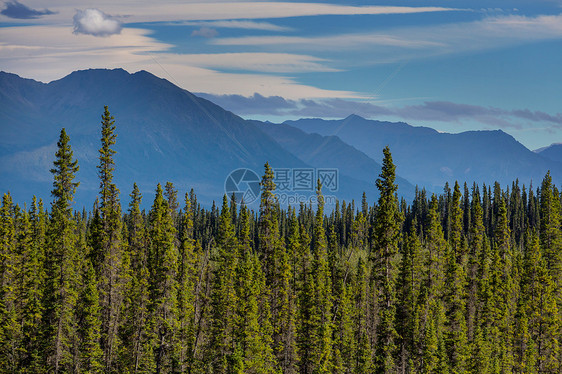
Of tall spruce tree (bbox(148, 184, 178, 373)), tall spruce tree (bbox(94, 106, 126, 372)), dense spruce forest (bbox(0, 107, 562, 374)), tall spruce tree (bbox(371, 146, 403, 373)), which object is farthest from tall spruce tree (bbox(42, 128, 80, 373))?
tall spruce tree (bbox(371, 146, 403, 373))

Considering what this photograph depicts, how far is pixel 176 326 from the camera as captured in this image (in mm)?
67438

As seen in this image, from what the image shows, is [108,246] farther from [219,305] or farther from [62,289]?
[219,305]

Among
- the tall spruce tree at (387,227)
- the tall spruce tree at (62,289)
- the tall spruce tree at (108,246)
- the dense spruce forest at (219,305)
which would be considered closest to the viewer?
the tall spruce tree at (387,227)

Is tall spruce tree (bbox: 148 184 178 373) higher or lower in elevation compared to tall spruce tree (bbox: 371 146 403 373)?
lower

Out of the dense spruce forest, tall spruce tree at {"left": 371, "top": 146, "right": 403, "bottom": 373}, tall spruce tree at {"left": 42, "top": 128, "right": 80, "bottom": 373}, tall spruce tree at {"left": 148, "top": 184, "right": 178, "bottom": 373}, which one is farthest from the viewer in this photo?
tall spruce tree at {"left": 148, "top": 184, "right": 178, "bottom": 373}

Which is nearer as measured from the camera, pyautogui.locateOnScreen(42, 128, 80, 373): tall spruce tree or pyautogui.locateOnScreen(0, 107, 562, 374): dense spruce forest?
pyautogui.locateOnScreen(42, 128, 80, 373): tall spruce tree

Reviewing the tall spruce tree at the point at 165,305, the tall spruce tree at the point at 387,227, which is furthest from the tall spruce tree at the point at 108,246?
the tall spruce tree at the point at 387,227

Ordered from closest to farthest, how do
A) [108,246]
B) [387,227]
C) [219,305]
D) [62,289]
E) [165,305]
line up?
[387,227], [62,289], [165,305], [108,246], [219,305]

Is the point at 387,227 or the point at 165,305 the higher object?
the point at 387,227

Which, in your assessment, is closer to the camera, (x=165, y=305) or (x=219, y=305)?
A: (x=165, y=305)

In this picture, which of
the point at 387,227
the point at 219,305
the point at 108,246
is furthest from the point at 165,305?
the point at 387,227

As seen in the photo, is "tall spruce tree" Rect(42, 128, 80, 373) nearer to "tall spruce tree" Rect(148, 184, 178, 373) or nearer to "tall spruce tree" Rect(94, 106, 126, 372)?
"tall spruce tree" Rect(94, 106, 126, 372)

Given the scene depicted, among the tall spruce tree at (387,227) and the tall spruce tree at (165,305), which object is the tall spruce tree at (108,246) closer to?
the tall spruce tree at (165,305)

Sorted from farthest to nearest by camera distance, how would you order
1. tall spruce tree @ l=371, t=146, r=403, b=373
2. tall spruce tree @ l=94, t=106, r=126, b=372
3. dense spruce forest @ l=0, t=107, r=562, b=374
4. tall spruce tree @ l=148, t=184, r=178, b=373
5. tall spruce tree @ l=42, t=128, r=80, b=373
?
tall spruce tree @ l=148, t=184, r=178, b=373
tall spruce tree @ l=94, t=106, r=126, b=372
dense spruce forest @ l=0, t=107, r=562, b=374
tall spruce tree @ l=42, t=128, r=80, b=373
tall spruce tree @ l=371, t=146, r=403, b=373
